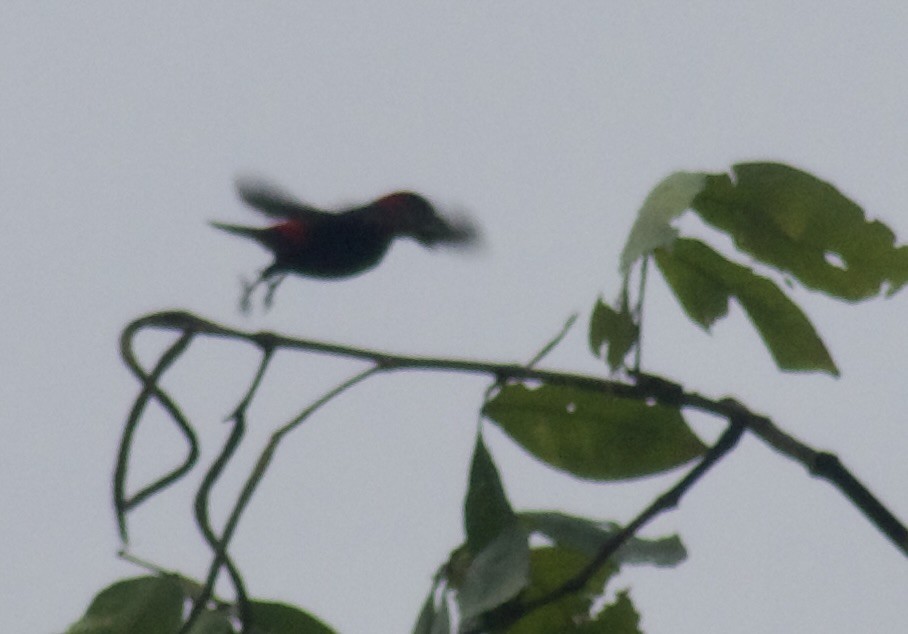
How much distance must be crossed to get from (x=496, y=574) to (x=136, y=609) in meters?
0.22

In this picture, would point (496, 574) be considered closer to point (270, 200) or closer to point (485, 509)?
point (485, 509)

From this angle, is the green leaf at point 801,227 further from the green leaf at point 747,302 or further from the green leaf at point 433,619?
the green leaf at point 433,619

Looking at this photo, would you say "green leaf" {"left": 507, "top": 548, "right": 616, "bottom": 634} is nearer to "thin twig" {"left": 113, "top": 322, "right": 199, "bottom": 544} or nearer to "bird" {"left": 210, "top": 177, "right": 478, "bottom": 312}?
"thin twig" {"left": 113, "top": 322, "right": 199, "bottom": 544}

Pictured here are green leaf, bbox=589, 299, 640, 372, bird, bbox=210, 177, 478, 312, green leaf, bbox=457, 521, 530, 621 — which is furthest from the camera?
bird, bbox=210, 177, 478, 312

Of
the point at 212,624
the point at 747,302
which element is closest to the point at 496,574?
the point at 212,624

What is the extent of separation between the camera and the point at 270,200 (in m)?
1.28

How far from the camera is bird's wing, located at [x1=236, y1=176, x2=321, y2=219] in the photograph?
127cm

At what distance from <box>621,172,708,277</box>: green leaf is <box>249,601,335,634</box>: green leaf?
0.95 ft

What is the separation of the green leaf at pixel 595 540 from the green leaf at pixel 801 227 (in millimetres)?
215

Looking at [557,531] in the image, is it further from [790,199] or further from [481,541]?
[790,199]

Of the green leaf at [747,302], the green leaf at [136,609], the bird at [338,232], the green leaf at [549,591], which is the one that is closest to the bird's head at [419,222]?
the bird at [338,232]

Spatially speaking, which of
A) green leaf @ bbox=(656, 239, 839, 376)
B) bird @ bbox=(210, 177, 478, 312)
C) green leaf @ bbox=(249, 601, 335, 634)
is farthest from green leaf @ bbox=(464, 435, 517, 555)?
bird @ bbox=(210, 177, 478, 312)

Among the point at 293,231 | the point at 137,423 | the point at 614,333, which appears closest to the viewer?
the point at 137,423

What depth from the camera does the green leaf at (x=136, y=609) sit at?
94cm
